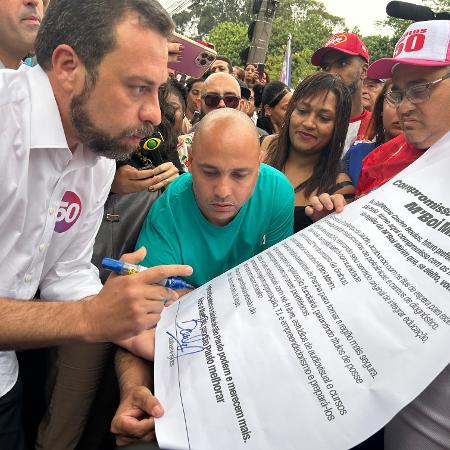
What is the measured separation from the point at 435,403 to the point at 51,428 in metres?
1.42

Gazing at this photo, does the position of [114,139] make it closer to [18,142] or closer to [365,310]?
[18,142]

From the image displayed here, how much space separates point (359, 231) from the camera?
1.16 metres

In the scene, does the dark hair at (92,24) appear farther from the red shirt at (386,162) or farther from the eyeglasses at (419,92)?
the red shirt at (386,162)

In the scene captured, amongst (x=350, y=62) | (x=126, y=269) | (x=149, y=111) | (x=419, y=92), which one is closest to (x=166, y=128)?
(x=149, y=111)

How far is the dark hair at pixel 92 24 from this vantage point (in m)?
1.39

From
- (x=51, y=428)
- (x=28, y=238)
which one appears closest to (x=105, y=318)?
(x=28, y=238)

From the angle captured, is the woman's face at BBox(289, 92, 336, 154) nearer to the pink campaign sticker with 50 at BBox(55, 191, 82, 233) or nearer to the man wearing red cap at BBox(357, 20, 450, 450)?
the man wearing red cap at BBox(357, 20, 450, 450)

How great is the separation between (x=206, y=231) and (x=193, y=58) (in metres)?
3.80

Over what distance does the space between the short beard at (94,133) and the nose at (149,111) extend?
0.04m

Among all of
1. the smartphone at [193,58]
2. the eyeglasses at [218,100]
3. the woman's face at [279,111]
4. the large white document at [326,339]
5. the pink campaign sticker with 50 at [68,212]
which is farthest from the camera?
the smartphone at [193,58]

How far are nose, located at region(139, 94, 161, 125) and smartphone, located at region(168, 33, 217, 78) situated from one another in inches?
147

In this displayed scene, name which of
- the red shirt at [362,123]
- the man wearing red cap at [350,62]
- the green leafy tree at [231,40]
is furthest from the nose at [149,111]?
the green leafy tree at [231,40]

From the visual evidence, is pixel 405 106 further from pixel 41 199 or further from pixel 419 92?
pixel 41 199

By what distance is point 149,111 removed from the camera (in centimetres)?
145
